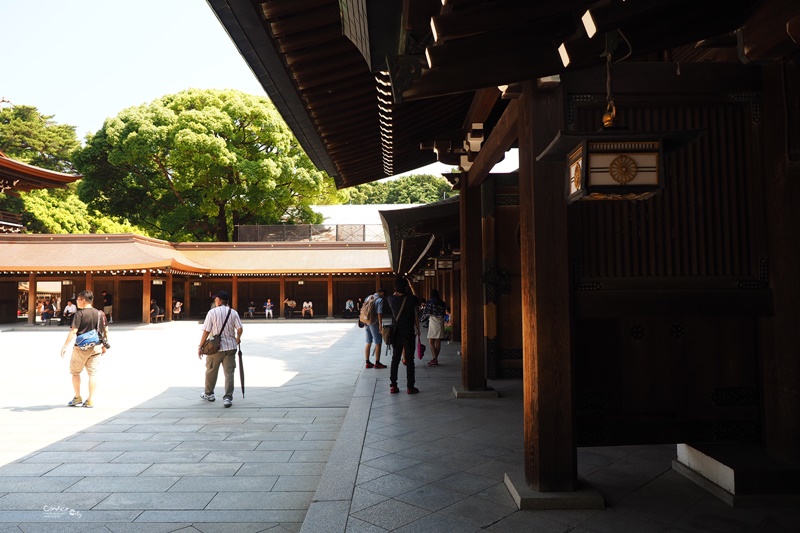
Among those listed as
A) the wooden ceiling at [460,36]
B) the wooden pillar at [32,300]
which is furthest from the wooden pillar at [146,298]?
the wooden ceiling at [460,36]

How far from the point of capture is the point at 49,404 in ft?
→ 24.7

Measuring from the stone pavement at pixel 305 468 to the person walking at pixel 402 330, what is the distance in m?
0.34

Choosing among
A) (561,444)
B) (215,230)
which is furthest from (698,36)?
(215,230)

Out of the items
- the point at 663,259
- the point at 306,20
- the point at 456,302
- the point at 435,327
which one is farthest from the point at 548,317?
the point at 456,302

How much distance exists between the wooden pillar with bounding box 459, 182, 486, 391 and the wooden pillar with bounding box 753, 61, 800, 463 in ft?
11.6

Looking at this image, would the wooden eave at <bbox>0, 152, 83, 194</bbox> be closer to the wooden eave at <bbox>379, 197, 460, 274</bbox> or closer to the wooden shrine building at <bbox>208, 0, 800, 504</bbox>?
the wooden eave at <bbox>379, 197, 460, 274</bbox>

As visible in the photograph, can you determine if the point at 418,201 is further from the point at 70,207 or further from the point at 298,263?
the point at 70,207

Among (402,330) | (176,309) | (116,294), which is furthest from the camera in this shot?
(176,309)

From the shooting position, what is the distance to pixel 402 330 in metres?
7.59

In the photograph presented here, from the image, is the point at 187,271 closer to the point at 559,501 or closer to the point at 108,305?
the point at 108,305

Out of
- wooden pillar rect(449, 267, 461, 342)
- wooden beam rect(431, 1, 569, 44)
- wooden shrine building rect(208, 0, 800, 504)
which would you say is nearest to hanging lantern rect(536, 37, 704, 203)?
wooden shrine building rect(208, 0, 800, 504)

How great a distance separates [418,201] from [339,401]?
1920 inches

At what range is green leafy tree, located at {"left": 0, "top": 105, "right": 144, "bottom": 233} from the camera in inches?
1328

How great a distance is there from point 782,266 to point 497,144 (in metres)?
2.44
